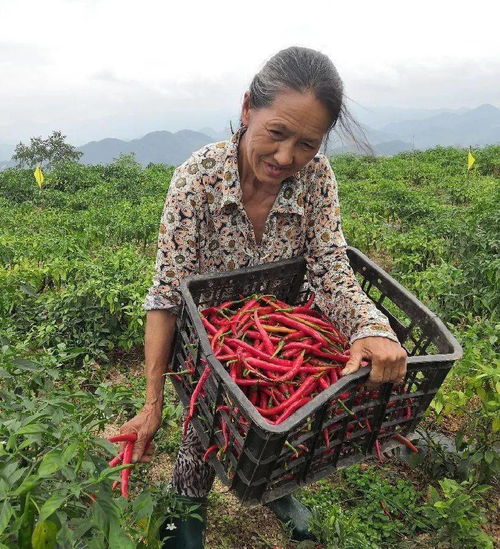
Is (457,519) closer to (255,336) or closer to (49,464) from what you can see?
(255,336)

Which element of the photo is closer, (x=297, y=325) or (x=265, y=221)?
(x=297, y=325)

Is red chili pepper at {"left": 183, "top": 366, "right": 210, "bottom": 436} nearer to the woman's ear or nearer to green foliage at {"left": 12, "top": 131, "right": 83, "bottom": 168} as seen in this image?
the woman's ear

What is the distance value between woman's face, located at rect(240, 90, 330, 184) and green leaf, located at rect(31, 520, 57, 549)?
1.27 meters

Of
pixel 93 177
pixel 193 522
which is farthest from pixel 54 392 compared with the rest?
pixel 93 177

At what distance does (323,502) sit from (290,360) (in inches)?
52.0

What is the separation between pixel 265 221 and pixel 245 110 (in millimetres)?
457

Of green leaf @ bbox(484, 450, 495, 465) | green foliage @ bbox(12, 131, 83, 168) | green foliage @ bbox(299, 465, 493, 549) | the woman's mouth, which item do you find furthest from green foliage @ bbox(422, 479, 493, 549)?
green foliage @ bbox(12, 131, 83, 168)

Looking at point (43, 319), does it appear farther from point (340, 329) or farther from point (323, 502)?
point (340, 329)

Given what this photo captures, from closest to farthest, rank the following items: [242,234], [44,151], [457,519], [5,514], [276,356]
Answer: [5,514]
[276,356]
[242,234]
[457,519]
[44,151]

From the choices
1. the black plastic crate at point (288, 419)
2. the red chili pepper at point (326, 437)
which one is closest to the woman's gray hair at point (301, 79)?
the black plastic crate at point (288, 419)

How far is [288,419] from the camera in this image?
1.31m

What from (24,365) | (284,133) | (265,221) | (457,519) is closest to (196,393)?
(24,365)

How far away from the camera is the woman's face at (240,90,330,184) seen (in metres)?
1.68

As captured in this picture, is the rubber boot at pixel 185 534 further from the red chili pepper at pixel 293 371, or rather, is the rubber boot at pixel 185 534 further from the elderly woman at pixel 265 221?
the red chili pepper at pixel 293 371
